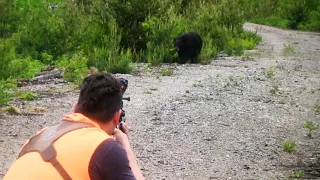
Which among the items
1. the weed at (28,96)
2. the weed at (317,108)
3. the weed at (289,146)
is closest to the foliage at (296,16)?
the weed at (317,108)

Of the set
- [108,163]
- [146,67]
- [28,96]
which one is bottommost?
[146,67]

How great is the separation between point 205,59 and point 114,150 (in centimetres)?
1617

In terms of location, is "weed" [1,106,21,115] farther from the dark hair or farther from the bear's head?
the bear's head

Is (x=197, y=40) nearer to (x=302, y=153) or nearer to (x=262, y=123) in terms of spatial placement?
(x=262, y=123)

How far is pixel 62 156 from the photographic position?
3105 mm

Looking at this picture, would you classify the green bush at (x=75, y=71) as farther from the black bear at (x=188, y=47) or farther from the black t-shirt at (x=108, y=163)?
the black t-shirt at (x=108, y=163)

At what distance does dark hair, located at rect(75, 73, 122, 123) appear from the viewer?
3305 millimetres

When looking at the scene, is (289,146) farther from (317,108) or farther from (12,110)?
(12,110)

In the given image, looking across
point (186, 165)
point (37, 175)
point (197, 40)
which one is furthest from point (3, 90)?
point (197, 40)

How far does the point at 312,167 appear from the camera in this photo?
793 centimetres

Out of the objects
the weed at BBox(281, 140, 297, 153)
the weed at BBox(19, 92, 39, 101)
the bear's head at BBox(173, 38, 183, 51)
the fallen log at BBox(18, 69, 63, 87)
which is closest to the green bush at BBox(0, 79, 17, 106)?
the weed at BBox(19, 92, 39, 101)

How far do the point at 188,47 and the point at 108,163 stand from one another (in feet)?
50.4

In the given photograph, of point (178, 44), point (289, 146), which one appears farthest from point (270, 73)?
point (289, 146)

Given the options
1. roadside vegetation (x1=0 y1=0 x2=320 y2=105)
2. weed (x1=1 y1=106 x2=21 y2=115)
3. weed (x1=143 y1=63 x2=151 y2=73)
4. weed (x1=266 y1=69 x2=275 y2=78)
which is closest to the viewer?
weed (x1=1 y1=106 x2=21 y2=115)
